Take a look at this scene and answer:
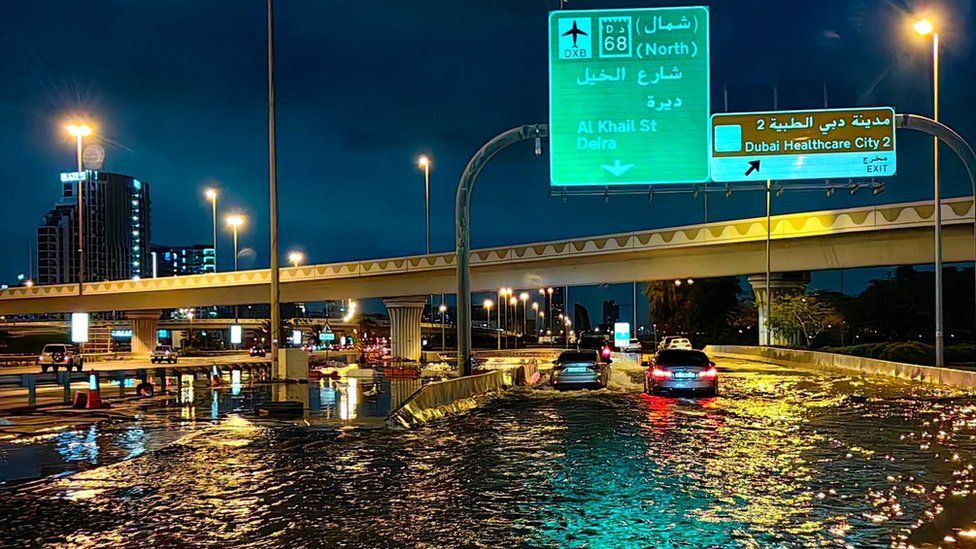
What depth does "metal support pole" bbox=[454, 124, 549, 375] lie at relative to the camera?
2577cm

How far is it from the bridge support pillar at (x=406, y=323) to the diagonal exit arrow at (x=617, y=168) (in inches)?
2065

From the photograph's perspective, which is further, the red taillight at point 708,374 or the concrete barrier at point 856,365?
the concrete barrier at point 856,365

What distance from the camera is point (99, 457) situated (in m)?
15.9

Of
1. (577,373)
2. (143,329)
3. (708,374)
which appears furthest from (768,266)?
(143,329)

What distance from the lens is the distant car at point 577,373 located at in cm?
3341

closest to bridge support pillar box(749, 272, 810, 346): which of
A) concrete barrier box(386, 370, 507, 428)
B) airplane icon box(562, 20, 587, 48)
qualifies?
concrete barrier box(386, 370, 507, 428)

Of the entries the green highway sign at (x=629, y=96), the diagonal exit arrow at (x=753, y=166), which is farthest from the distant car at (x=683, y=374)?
the green highway sign at (x=629, y=96)

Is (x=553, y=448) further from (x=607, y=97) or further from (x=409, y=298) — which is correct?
(x=409, y=298)

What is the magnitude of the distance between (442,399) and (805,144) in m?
13.0

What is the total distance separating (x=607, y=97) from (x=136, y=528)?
1824 centimetres

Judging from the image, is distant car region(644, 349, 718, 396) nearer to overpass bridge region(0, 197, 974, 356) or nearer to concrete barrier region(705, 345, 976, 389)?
concrete barrier region(705, 345, 976, 389)

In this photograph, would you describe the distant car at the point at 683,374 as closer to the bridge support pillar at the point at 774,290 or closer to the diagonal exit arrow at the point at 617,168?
the diagonal exit arrow at the point at 617,168

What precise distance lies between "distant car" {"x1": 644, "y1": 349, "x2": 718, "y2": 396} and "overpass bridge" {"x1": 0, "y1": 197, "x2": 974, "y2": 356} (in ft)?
67.4

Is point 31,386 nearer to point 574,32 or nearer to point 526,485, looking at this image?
point 574,32
